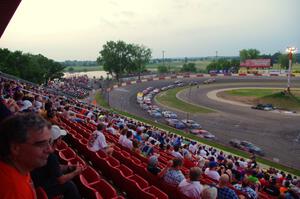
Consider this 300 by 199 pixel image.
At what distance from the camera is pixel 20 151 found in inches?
102

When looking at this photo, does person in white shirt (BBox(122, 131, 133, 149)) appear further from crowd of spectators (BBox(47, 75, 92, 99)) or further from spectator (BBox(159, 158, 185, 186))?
crowd of spectators (BBox(47, 75, 92, 99))

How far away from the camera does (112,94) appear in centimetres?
7369

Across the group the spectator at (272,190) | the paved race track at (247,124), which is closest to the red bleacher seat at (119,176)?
the spectator at (272,190)

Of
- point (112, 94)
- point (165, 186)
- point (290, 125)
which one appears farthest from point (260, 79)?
point (165, 186)

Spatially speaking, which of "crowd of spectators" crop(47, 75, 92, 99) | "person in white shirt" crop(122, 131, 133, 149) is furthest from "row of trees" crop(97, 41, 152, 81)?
"person in white shirt" crop(122, 131, 133, 149)

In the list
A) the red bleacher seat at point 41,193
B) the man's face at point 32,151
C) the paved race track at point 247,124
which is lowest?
the paved race track at point 247,124

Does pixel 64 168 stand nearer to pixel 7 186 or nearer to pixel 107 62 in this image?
pixel 7 186

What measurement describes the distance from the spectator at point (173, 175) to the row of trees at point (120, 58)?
100206 mm

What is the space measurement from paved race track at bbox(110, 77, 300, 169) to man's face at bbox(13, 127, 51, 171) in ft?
88.0

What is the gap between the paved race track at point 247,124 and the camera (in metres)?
30.6

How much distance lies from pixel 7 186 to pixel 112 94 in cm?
7175

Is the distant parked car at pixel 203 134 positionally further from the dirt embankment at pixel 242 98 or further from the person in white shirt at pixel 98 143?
the dirt embankment at pixel 242 98

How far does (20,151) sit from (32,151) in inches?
3.9

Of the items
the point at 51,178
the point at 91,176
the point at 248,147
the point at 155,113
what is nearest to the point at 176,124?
the point at 155,113
